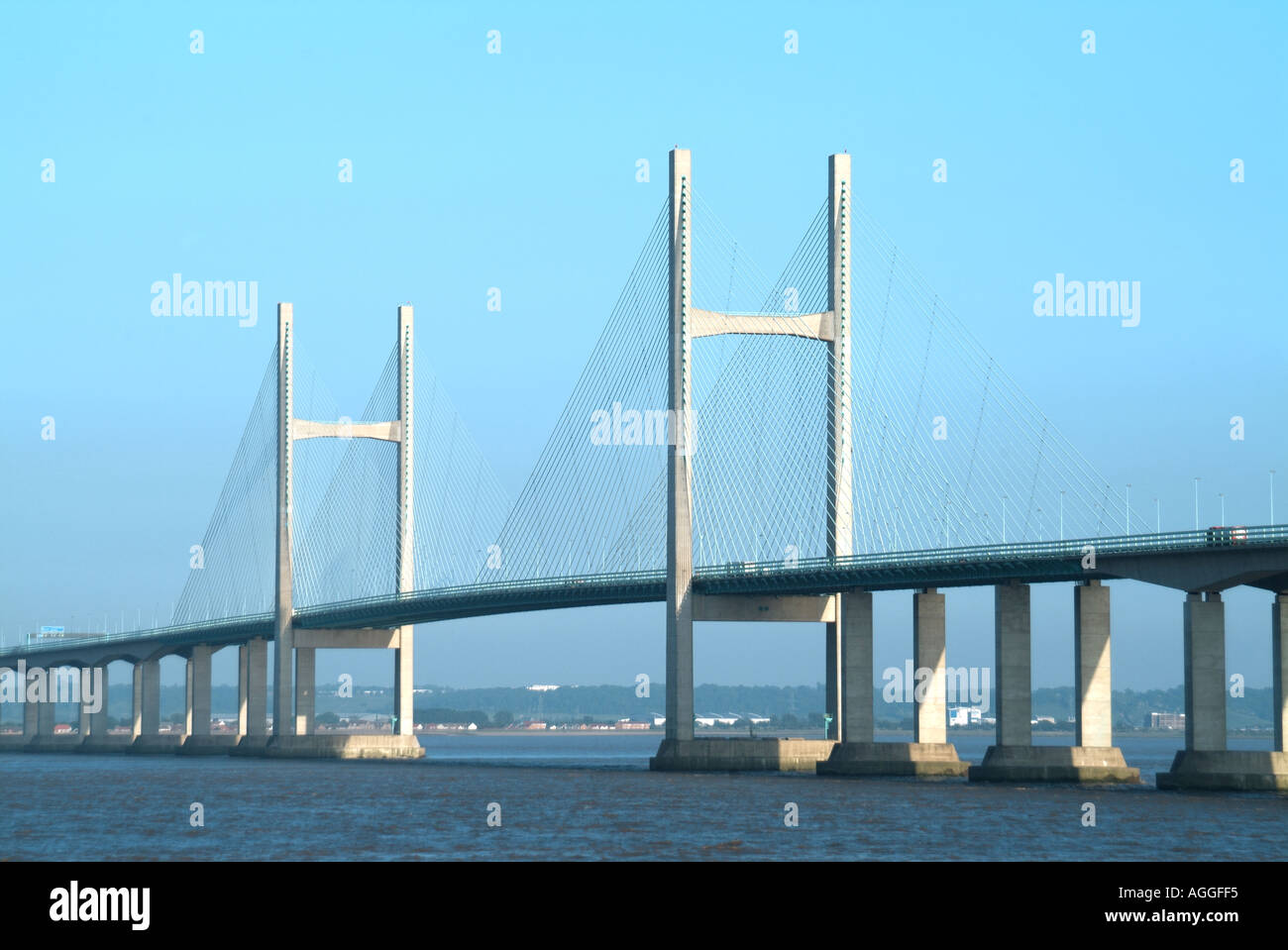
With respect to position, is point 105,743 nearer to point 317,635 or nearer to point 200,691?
point 200,691

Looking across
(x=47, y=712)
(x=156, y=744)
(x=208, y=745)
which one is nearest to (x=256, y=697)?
(x=208, y=745)

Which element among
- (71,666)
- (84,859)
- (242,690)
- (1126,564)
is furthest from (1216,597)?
(71,666)

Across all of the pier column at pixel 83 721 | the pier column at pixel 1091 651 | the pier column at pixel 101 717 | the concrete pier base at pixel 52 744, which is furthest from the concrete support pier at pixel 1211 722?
the pier column at pixel 83 721

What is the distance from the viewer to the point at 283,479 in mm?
109062

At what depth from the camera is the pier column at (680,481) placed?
7450cm

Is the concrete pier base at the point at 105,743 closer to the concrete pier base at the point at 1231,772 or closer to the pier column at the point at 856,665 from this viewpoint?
the pier column at the point at 856,665

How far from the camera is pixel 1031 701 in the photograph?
66.4 m

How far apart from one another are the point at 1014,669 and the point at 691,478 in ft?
46.8

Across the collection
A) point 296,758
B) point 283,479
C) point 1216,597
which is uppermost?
point 283,479

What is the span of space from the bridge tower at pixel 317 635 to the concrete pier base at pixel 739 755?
2919 centimetres

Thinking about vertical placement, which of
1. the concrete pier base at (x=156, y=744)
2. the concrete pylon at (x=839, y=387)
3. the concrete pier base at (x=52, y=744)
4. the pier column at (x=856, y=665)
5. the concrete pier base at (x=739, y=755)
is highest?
the concrete pylon at (x=839, y=387)

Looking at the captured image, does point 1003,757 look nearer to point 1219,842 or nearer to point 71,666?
point 1219,842

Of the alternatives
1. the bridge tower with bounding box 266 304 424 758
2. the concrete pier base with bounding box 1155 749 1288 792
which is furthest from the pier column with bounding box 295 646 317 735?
the concrete pier base with bounding box 1155 749 1288 792
